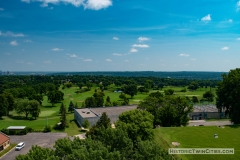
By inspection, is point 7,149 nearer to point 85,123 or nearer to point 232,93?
point 85,123

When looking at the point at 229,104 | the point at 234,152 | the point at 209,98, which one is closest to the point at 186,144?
the point at 234,152

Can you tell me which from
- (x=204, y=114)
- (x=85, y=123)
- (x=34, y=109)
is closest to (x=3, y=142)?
(x=85, y=123)

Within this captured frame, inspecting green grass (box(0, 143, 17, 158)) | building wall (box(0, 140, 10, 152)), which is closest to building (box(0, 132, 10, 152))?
building wall (box(0, 140, 10, 152))

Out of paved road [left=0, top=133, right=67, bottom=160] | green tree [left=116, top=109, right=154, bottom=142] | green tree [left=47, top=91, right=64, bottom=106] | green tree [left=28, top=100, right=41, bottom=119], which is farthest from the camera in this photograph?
green tree [left=47, top=91, right=64, bottom=106]

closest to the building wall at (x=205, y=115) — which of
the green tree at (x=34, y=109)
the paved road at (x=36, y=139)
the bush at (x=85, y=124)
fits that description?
the bush at (x=85, y=124)

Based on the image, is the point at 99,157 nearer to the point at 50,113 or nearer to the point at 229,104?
the point at 229,104

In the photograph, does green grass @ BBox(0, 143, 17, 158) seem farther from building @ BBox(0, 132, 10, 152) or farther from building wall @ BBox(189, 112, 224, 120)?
building wall @ BBox(189, 112, 224, 120)

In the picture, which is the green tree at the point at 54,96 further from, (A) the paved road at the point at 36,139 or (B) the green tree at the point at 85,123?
(B) the green tree at the point at 85,123
